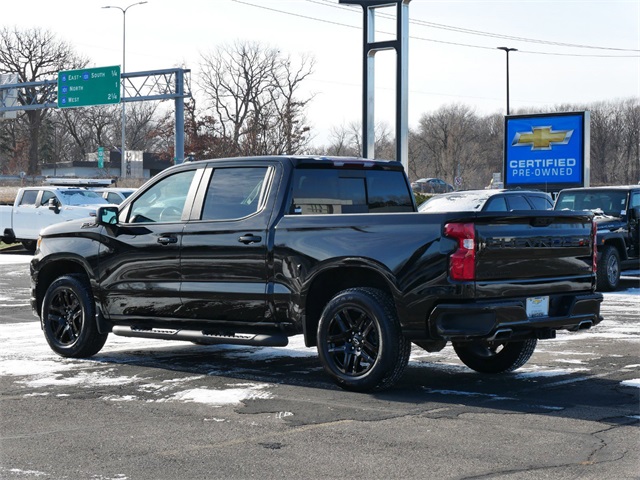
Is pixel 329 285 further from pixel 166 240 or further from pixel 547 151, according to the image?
pixel 547 151

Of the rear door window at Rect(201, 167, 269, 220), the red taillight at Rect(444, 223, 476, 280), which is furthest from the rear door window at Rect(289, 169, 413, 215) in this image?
the red taillight at Rect(444, 223, 476, 280)

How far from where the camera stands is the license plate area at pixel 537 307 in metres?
7.89

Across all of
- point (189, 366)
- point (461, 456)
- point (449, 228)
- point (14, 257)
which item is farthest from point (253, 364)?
point (14, 257)

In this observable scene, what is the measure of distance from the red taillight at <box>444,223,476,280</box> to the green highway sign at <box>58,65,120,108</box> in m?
41.6

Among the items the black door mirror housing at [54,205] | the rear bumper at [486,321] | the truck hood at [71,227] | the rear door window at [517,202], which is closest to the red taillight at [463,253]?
the rear bumper at [486,321]

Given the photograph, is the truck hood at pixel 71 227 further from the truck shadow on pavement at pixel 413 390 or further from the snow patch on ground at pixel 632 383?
the snow patch on ground at pixel 632 383

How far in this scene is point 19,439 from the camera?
6.45m

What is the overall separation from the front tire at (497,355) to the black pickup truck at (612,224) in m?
9.25

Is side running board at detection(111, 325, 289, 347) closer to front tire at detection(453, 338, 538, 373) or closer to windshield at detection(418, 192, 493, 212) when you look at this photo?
front tire at detection(453, 338, 538, 373)

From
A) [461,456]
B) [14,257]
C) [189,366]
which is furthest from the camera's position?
[14,257]

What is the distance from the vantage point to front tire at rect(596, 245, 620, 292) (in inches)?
705

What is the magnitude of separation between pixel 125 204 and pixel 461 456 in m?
5.12

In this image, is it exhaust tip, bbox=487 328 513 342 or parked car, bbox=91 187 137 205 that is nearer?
exhaust tip, bbox=487 328 513 342

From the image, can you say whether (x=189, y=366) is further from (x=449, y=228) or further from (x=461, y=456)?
(x=461, y=456)
